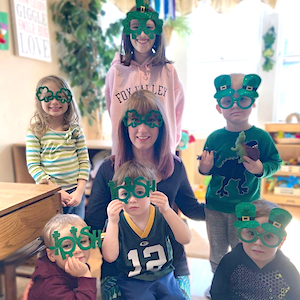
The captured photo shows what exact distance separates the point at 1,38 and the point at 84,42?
82 cm

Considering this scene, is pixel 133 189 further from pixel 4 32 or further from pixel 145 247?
pixel 4 32

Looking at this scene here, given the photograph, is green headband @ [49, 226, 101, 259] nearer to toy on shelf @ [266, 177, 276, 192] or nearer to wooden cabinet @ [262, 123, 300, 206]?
wooden cabinet @ [262, 123, 300, 206]

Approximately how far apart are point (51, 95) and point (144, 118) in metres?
0.37

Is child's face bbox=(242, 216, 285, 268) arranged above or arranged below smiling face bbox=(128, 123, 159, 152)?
below

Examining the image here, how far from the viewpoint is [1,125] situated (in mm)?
1956

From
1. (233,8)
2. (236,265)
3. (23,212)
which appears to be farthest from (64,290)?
(233,8)

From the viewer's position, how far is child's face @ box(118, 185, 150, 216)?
0.79 metres

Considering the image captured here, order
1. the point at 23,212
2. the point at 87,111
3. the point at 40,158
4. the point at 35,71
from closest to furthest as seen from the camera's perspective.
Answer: the point at 23,212, the point at 40,158, the point at 35,71, the point at 87,111

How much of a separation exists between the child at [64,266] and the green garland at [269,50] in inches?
113

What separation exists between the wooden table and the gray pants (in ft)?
1.94

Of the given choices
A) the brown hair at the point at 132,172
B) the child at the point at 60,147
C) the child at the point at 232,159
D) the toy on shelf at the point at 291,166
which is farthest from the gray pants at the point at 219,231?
the toy on shelf at the point at 291,166

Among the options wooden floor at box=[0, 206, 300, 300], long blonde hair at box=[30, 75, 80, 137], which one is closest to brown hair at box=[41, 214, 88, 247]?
long blonde hair at box=[30, 75, 80, 137]

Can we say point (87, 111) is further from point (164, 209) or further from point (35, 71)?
point (164, 209)

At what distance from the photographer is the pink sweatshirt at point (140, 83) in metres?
1.12
